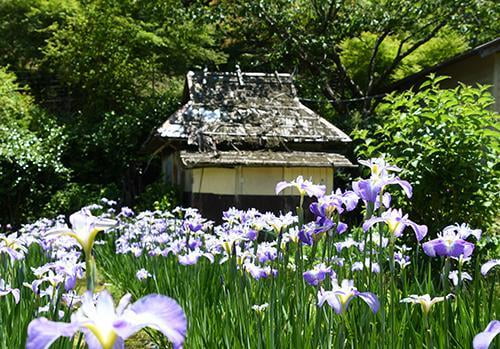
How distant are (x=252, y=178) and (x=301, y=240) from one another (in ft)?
27.3

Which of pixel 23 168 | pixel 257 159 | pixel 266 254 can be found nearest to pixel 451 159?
pixel 266 254

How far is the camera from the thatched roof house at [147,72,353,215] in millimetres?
10531

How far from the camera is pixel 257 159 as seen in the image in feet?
34.0

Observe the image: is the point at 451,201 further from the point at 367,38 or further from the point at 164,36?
the point at 164,36

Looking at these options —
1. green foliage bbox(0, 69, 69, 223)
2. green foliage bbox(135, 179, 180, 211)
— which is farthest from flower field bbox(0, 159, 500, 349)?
green foliage bbox(0, 69, 69, 223)

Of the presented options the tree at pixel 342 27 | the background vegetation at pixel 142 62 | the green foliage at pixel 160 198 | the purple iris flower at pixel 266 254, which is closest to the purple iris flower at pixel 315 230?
the purple iris flower at pixel 266 254

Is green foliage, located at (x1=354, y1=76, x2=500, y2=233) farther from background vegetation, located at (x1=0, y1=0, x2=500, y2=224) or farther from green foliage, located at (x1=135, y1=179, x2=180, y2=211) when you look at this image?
background vegetation, located at (x1=0, y1=0, x2=500, y2=224)

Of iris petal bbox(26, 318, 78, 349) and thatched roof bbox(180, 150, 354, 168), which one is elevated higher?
thatched roof bbox(180, 150, 354, 168)

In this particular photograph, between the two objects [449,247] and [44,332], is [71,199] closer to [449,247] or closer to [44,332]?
[449,247]

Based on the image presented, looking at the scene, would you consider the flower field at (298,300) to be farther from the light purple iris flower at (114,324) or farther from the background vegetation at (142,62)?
the background vegetation at (142,62)

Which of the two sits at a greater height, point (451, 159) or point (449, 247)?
point (451, 159)

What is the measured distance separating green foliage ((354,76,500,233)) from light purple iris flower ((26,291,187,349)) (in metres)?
4.82

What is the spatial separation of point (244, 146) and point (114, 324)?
402 inches

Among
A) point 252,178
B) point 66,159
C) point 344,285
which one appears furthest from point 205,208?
point 344,285
